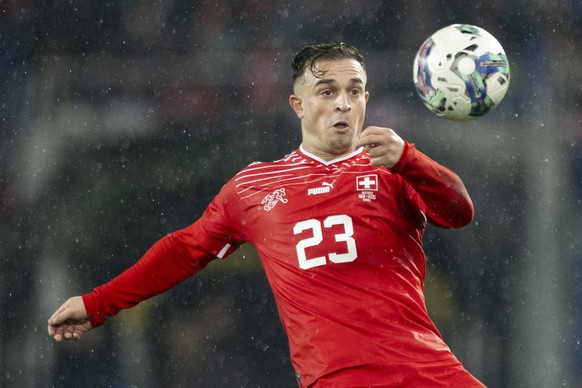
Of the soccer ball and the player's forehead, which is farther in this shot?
the player's forehead

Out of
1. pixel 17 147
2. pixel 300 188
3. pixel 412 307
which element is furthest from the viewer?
pixel 17 147

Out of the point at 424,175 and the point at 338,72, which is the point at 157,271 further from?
the point at 424,175

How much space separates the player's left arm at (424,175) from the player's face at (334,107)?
443 millimetres

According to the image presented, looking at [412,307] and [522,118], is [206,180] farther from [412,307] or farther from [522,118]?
[412,307]

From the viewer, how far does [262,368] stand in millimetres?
5891

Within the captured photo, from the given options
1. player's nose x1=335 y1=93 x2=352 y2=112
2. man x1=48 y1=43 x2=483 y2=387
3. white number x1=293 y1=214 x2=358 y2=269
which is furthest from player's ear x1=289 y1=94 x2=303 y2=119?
white number x1=293 y1=214 x2=358 y2=269

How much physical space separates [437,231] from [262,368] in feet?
4.68

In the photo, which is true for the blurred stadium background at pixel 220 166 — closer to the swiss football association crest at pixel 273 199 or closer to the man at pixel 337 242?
the man at pixel 337 242

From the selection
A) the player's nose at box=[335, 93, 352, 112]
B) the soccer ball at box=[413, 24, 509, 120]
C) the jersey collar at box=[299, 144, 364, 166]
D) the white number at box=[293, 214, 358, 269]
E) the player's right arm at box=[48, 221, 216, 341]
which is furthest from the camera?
the player's right arm at box=[48, 221, 216, 341]

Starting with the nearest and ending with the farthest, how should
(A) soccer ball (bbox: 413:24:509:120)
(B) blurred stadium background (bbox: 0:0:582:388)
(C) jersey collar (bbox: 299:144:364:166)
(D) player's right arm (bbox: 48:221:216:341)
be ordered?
(A) soccer ball (bbox: 413:24:509:120)
(C) jersey collar (bbox: 299:144:364:166)
(D) player's right arm (bbox: 48:221:216:341)
(B) blurred stadium background (bbox: 0:0:582:388)

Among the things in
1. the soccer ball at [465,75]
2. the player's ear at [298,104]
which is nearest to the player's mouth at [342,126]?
the player's ear at [298,104]

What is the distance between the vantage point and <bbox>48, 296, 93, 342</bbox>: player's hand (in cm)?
375

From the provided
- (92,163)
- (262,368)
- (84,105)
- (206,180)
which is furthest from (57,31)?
(262,368)

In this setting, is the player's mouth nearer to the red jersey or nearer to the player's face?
the player's face
